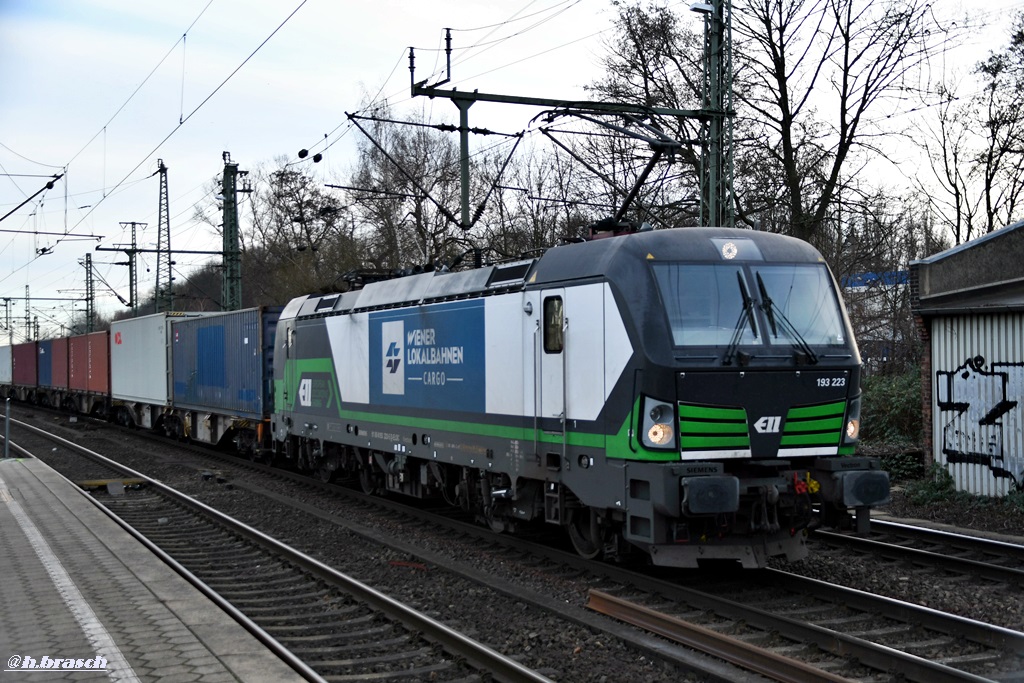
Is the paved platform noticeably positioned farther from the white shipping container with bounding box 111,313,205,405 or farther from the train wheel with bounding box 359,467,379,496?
the white shipping container with bounding box 111,313,205,405

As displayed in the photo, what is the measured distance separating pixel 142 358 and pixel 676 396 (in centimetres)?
2466

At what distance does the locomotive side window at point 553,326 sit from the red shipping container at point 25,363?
44411mm

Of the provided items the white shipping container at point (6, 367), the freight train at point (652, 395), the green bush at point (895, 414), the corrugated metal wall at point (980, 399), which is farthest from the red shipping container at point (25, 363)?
the corrugated metal wall at point (980, 399)

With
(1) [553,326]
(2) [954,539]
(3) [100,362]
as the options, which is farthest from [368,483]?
(3) [100,362]

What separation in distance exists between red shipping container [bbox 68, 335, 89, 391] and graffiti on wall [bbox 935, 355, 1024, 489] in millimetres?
31662

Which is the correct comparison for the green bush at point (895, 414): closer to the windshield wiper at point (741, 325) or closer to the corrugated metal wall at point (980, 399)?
the corrugated metal wall at point (980, 399)

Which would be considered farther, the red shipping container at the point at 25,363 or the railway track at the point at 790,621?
the red shipping container at the point at 25,363

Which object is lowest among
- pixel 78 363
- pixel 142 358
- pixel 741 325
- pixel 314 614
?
pixel 314 614

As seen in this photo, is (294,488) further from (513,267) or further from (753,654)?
(753,654)

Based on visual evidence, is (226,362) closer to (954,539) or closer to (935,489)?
(935,489)

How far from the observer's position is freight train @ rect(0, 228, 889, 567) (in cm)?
847

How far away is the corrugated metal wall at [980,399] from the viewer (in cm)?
1368

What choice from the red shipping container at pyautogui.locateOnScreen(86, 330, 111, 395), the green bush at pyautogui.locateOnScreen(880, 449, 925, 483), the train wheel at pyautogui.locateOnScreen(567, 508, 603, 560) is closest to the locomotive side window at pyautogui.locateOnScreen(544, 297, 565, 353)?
the train wheel at pyautogui.locateOnScreen(567, 508, 603, 560)
